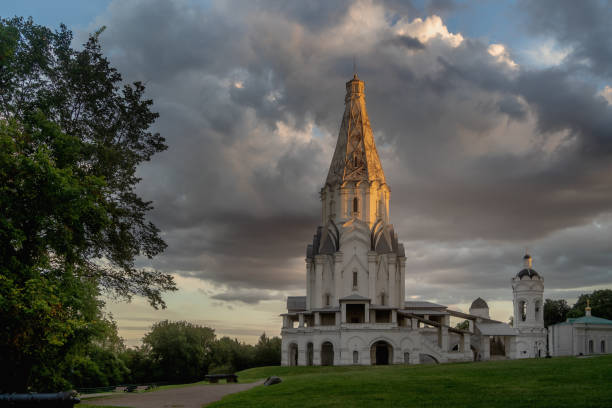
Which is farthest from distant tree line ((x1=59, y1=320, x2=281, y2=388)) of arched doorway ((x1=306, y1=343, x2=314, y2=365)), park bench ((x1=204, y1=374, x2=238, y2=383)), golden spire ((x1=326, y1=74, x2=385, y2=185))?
park bench ((x1=204, y1=374, x2=238, y2=383))

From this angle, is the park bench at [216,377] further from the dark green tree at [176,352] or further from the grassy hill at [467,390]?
the dark green tree at [176,352]

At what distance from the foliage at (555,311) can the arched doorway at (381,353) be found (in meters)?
49.4

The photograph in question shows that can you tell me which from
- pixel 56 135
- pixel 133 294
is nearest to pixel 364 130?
pixel 133 294

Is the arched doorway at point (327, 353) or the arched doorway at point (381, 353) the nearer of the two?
the arched doorway at point (381, 353)

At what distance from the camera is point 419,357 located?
5806cm

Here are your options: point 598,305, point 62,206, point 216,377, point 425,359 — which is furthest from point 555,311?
point 62,206

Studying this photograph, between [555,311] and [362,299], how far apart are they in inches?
2221

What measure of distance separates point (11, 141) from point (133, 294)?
10094 millimetres

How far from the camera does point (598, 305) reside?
94.0 m

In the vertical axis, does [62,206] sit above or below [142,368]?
above

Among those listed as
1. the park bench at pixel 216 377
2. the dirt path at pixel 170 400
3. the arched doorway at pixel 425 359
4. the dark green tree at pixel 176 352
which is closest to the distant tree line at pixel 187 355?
the dark green tree at pixel 176 352

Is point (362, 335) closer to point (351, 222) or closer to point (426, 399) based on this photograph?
point (351, 222)

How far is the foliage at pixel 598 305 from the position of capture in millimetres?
92625

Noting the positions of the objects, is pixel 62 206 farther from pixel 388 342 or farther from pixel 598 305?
pixel 598 305
